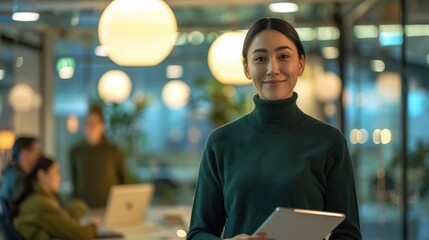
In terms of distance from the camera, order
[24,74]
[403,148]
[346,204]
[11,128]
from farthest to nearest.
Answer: [24,74] → [11,128] → [403,148] → [346,204]

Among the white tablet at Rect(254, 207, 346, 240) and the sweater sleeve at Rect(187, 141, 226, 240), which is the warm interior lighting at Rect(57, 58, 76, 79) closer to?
the sweater sleeve at Rect(187, 141, 226, 240)

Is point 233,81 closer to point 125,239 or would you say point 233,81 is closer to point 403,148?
point 403,148

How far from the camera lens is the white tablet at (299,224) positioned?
2.01 meters

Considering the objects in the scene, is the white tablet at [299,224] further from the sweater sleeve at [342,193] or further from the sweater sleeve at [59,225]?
the sweater sleeve at [59,225]

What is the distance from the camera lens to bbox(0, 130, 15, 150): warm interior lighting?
1172 cm

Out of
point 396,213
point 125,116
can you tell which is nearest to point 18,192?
point 396,213

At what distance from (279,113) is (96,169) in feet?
18.7

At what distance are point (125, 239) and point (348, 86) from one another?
22.6 feet

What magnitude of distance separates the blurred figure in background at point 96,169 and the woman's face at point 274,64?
562cm

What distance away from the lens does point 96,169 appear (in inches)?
306

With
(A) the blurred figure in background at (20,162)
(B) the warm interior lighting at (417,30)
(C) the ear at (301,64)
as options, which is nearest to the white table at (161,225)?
(A) the blurred figure in background at (20,162)

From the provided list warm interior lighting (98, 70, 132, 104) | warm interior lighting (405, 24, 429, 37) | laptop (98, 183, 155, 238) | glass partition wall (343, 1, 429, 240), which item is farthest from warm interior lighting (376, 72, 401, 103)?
warm interior lighting (98, 70, 132, 104)

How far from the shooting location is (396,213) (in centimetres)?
780

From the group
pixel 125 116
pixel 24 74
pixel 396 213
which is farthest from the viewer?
pixel 125 116
